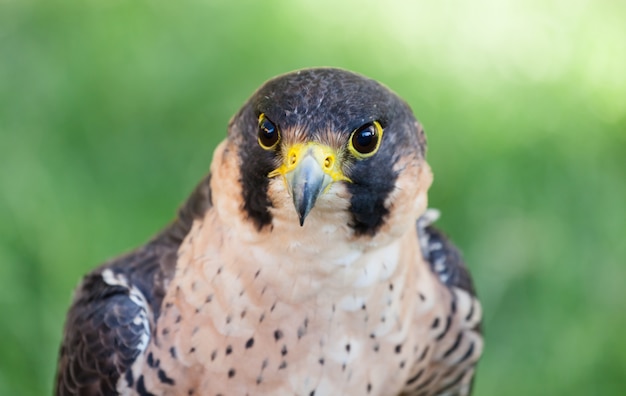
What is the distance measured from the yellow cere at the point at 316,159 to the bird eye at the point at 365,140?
2.7 inches

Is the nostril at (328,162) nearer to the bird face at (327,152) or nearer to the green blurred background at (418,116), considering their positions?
the bird face at (327,152)

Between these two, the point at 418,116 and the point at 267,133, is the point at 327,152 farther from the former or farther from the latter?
the point at 418,116

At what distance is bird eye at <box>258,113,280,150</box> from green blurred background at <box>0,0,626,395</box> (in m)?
2.54

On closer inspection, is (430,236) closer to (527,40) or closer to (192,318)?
(192,318)

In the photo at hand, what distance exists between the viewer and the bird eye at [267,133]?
9.22ft

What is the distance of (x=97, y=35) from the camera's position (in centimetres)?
668

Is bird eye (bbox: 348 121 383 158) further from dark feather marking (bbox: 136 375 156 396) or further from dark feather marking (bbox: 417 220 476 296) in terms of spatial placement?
dark feather marking (bbox: 136 375 156 396)

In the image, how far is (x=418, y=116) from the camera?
6.05 meters

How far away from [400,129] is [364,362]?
802mm

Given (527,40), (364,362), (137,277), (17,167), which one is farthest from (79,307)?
(527,40)

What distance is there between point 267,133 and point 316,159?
0.72ft

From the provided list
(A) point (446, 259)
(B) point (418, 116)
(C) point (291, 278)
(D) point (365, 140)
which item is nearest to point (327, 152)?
(D) point (365, 140)

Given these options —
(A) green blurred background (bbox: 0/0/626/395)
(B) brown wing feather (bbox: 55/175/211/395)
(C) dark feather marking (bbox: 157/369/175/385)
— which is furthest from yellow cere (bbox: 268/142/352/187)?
(A) green blurred background (bbox: 0/0/626/395)

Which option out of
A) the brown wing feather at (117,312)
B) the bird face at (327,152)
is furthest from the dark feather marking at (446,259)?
the brown wing feather at (117,312)
